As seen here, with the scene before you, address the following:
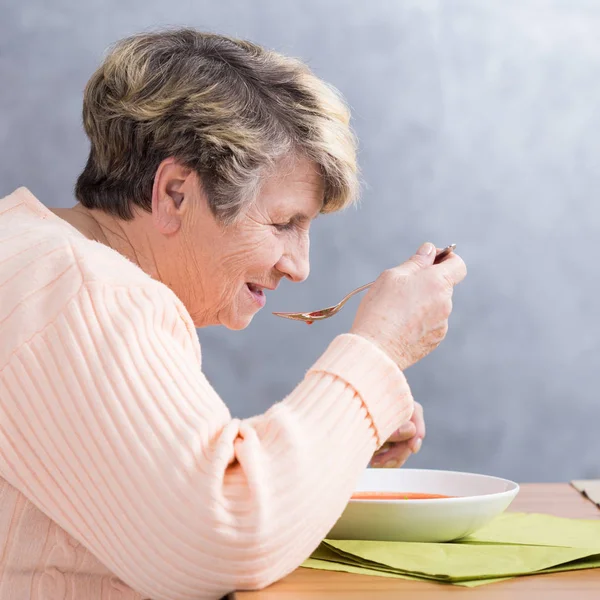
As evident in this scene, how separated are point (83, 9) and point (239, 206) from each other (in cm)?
201

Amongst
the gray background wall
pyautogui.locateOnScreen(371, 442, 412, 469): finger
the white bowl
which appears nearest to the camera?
the white bowl

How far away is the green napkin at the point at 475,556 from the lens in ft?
2.72

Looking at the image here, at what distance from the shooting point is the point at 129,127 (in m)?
1.26

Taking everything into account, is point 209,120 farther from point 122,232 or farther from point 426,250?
point 426,250

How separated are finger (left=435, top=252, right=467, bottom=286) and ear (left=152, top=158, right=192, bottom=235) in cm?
38

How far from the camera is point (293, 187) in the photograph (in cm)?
126

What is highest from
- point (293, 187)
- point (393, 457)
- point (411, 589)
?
point (293, 187)

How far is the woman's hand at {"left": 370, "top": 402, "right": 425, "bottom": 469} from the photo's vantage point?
1284 millimetres

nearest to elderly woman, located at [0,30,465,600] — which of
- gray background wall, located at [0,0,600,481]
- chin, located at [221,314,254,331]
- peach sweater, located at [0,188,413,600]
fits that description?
peach sweater, located at [0,188,413,600]

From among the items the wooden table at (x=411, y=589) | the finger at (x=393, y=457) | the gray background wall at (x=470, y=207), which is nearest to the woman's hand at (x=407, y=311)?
the wooden table at (x=411, y=589)

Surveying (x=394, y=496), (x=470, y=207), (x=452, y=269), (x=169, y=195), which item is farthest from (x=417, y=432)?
(x=470, y=207)

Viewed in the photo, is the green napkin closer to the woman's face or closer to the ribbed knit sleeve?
the ribbed knit sleeve

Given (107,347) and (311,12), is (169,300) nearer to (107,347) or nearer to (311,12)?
(107,347)

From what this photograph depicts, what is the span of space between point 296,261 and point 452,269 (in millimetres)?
329
